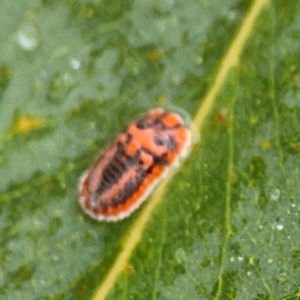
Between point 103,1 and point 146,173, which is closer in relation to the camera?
point 103,1

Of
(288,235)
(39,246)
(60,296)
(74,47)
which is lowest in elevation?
(288,235)

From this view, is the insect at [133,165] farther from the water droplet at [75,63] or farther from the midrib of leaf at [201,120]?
the water droplet at [75,63]

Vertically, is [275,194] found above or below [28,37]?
below

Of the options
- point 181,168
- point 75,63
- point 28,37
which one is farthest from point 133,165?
point 28,37

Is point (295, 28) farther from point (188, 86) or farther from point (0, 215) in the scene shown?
point (0, 215)

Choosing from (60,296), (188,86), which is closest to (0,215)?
(60,296)

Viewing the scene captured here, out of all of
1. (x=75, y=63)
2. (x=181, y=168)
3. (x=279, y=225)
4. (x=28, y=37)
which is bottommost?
(x=279, y=225)

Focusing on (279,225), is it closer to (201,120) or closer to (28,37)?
(201,120)
